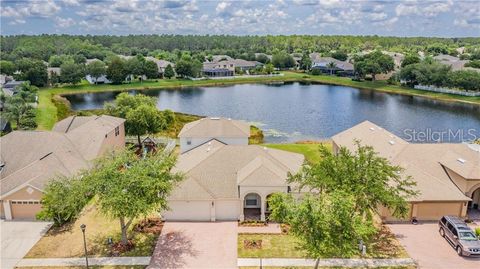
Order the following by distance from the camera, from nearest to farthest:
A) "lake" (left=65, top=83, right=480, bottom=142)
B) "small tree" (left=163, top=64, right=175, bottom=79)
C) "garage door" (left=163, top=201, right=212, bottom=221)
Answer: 1. "garage door" (left=163, top=201, right=212, bottom=221)
2. "lake" (left=65, top=83, right=480, bottom=142)
3. "small tree" (left=163, top=64, right=175, bottom=79)

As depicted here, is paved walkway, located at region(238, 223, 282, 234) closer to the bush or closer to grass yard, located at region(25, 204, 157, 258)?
grass yard, located at region(25, 204, 157, 258)

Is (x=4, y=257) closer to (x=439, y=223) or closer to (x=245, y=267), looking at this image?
(x=245, y=267)

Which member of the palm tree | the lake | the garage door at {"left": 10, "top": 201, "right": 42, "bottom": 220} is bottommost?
the lake

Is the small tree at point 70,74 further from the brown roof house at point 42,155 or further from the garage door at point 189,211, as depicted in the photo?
the garage door at point 189,211

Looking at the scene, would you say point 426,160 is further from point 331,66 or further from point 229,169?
point 331,66

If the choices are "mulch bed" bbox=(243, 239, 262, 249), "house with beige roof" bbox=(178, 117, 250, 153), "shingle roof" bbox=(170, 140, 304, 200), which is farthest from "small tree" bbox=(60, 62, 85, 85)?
"mulch bed" bbox=(243, 239, 262, 249)

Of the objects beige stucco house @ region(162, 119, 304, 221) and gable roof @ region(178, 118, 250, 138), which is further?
gable roof @ region(178, 118, 250, 138)

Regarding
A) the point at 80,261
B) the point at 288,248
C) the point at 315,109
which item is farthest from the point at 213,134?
the point at 315,109

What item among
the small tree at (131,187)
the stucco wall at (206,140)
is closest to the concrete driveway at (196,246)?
the small tree at (131,187)
